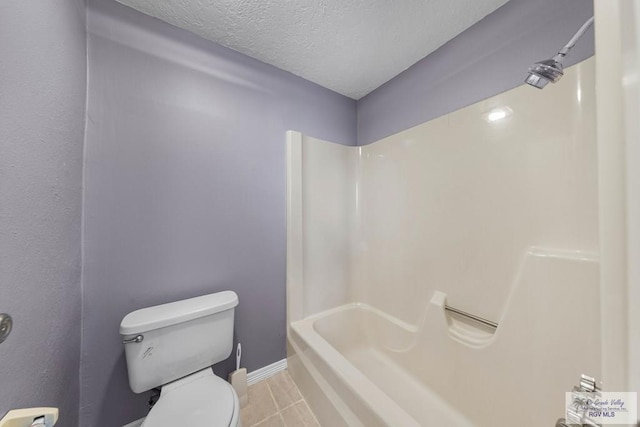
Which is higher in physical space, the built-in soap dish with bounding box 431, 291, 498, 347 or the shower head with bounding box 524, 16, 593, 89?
the shower head with bounding box 524, 16, 593, 89

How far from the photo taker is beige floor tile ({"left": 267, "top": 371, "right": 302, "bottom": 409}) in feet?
4.39

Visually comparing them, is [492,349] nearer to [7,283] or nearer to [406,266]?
[406,266]

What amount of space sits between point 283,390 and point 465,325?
1250mm

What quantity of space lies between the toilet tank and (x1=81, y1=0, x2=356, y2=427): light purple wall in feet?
0.60

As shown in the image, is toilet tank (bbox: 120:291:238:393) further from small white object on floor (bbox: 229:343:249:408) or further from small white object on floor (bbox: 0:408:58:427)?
small white object on floor (bbox: 0:408:58:427)

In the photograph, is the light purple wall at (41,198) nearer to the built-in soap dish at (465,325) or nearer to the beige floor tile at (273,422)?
the beige floor tile at (273,422)

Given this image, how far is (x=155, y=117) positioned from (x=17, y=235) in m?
0.84

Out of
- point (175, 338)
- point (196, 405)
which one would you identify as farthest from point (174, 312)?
point (196, 405)

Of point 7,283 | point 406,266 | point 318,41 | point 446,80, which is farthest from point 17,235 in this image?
point 446,80

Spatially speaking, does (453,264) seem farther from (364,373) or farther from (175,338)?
(175,338)

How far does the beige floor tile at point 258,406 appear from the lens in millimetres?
1225

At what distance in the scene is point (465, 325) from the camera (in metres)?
1.25

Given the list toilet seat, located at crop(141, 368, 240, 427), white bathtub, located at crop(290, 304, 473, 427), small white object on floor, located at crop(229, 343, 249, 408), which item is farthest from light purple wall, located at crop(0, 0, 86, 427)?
white bathtub, located at crop(290, 304, 473, 427)

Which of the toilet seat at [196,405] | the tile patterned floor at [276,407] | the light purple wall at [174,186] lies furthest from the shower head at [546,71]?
the tile patterned floor at [276,407]
